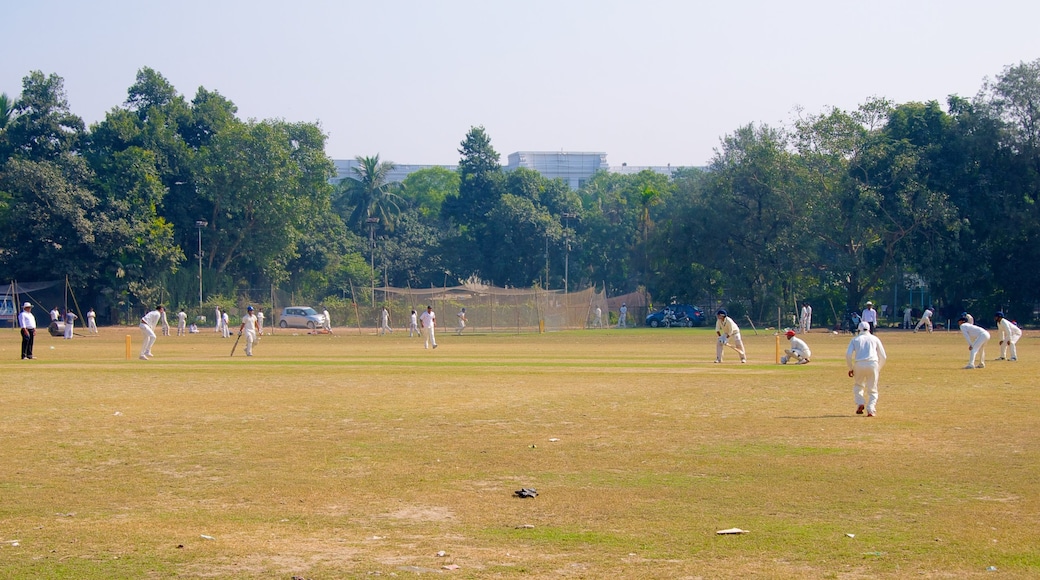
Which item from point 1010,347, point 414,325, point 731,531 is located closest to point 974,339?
point 1010,347

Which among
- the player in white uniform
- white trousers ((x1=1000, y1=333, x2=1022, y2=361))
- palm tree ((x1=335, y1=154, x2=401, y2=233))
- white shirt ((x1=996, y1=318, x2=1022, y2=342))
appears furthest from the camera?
palm tree ((x1=335, y1=154, x2=401, y2=233))

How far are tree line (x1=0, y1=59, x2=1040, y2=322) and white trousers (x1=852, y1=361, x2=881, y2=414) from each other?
50.0 meters

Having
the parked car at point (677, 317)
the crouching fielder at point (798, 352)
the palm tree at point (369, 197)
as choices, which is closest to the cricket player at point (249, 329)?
the crouching fielder at point (798, 352)

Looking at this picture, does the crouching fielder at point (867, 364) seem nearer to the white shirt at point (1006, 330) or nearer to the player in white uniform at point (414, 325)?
the white shirt at point (1006, 330)

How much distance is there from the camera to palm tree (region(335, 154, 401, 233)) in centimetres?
11219

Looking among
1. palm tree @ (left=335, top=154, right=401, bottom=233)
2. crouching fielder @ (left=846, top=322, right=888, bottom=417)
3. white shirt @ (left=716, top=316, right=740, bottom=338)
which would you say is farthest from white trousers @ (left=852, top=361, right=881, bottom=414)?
palm tree @ (left=335, top=154, right=401, bottom=233)

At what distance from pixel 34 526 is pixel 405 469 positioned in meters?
4.58

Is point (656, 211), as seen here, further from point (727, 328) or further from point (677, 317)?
point (727, 328)

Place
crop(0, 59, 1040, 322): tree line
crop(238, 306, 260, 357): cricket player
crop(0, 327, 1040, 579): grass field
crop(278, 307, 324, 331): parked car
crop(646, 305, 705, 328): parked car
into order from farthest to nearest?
crop(646, 305, 705, 328): parked car < crop(278, 307, 324, 331): parked car < crop(0, 59, 1040, 322): tree line < crop(238, 306, 260, 357): cricket player < crop(0, 327, 1040, 579): grass field

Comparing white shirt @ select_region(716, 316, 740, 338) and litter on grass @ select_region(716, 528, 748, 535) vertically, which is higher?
white shirt @ select_region(716, 316, 740, 338)

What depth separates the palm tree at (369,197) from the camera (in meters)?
112

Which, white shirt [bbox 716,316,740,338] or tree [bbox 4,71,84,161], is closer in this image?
white shirt [bbox 716,316,740,338]

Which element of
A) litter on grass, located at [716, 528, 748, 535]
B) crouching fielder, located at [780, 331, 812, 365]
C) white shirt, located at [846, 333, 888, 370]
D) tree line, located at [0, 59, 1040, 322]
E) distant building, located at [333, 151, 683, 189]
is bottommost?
litter on grass, located at [716, 528, 748, 535]

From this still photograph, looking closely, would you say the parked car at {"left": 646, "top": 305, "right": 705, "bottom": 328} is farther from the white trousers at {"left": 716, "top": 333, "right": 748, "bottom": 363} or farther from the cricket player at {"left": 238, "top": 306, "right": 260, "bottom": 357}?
the white trousers at {"left": 716, "top": 333, "right": 748, "bottom": 363}
